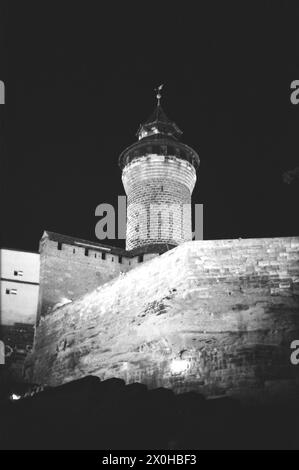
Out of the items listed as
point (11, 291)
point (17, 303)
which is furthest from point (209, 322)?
point (11, 291)

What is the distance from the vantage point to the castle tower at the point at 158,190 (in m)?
27.4

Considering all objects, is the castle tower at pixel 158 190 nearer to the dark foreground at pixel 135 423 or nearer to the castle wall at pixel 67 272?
the castle wall at pixel 67 272

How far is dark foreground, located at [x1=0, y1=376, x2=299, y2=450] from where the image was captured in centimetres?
1126

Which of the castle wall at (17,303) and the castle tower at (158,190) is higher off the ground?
the castle tower at (158,190)

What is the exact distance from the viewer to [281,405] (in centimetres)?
1412

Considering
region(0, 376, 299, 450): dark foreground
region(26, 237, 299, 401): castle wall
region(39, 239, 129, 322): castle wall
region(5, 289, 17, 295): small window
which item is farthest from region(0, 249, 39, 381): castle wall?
region(0, 376, 299, 450): dark foreground

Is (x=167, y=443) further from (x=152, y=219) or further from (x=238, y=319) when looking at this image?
(x=152, y=219)

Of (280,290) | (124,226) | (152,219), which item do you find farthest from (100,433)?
(124,226)

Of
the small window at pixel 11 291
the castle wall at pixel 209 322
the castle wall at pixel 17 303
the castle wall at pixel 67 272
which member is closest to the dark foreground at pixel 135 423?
the castle wall at pixel 209 322

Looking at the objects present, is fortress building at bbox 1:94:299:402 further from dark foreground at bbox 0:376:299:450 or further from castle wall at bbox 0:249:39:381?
dark foreground at bbox 0:376:299:450

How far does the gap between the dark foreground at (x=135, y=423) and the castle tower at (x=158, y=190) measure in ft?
47.7

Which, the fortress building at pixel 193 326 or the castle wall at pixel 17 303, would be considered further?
the castle wall at pixel 17 303

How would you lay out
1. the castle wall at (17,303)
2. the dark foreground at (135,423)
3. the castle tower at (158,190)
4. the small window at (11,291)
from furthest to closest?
the castle tower at (158,190) < the small window at (11,291) < the castle wall at (17,303) < the dark foreground at (135,423)
